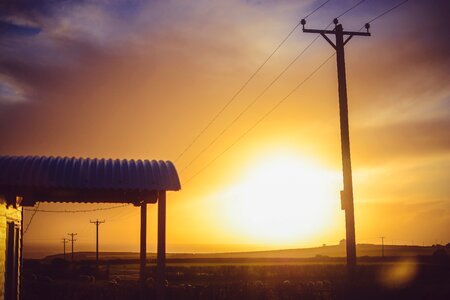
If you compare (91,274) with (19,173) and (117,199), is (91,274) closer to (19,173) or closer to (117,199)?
(117,199)

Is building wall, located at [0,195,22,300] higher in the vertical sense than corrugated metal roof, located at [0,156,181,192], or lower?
lower

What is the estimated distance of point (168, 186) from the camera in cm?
1580

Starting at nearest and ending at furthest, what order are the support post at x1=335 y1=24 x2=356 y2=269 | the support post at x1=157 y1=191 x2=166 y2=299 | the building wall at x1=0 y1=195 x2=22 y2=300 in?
the support post at x1=157 y1=191 x2=166 y2=299 → the building wall at x1=0 y1=195 x2=22 y2=300 → the support post at x1=335 y1=24 x2=356 y2=269

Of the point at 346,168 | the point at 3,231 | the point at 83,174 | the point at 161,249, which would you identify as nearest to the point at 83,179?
the point at 83,174

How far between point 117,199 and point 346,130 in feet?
28.5

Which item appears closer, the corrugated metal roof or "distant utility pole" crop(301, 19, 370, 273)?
the corrugated metal roof

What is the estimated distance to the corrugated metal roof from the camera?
50.3ft

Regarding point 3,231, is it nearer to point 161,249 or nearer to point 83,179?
point 83,179

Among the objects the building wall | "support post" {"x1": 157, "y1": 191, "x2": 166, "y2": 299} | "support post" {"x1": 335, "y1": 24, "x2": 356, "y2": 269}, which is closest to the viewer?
"support post" {"x1": 157, "y1": 191, "x2": 166, "y2": 299}

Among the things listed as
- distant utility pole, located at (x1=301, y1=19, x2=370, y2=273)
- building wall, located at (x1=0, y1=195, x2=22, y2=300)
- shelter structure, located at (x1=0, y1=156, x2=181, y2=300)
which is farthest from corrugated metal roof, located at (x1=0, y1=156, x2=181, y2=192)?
distant utility pole, located at (x1=301, y1=19, x2=370, y2=273)

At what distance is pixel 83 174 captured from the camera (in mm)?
15648

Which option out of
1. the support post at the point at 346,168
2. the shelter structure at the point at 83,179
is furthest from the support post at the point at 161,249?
the support post at the point at 346,168

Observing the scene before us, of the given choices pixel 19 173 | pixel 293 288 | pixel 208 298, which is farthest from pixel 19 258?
pixel 293 288

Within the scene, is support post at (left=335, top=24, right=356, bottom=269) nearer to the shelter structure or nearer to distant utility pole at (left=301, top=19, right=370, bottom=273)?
distant utility pole at (left=301, top=19, right=370, bottom=273)
